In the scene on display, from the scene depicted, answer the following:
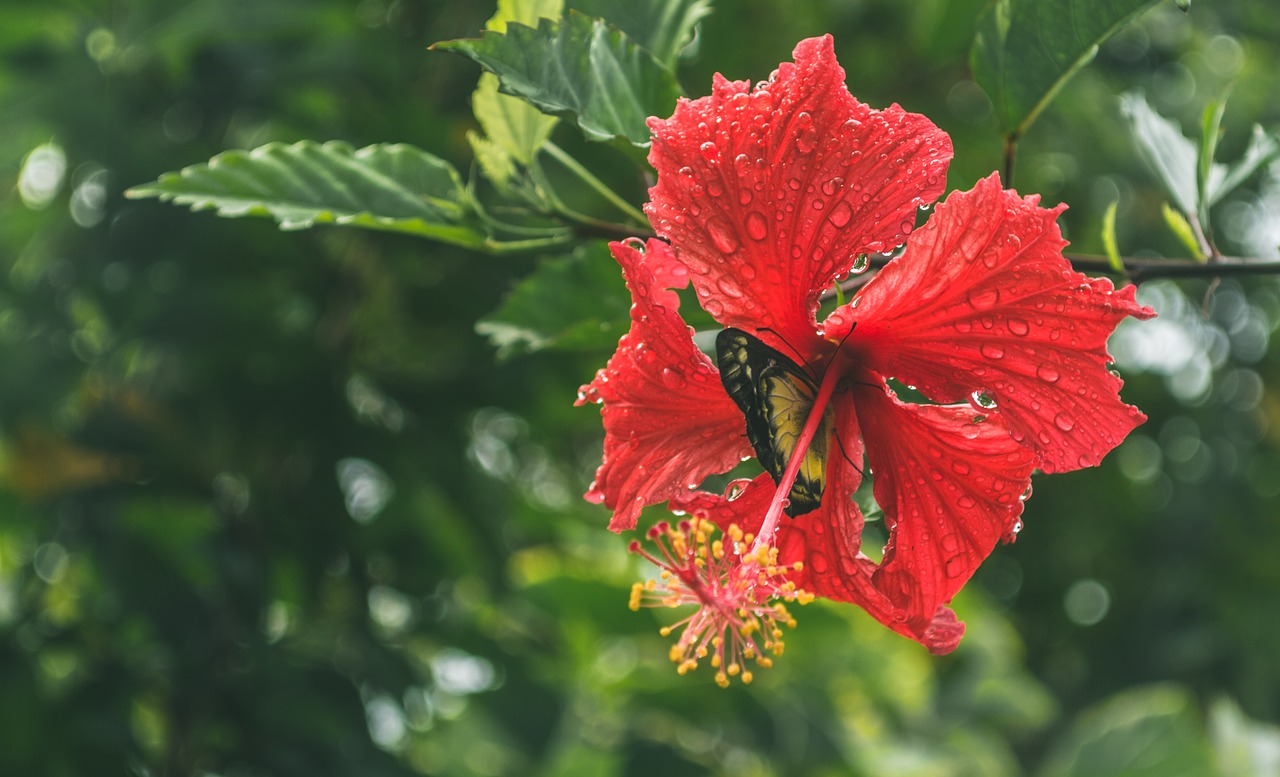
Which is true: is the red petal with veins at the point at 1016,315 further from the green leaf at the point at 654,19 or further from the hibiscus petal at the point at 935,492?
the green leaf at the point at 654,19

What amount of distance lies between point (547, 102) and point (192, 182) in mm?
399

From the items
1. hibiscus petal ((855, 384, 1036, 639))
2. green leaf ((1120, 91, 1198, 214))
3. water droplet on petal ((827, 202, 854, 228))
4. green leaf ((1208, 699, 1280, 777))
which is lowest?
green leaf ((1208, 699, 1280, 777))

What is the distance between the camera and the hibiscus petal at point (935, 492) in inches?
36.6

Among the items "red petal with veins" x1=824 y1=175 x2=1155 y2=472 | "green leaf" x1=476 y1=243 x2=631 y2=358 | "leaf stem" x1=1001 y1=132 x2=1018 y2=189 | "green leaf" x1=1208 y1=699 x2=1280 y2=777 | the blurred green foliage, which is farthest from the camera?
"green leaf" x1=1208 y1=699 x2=1280 y2=777

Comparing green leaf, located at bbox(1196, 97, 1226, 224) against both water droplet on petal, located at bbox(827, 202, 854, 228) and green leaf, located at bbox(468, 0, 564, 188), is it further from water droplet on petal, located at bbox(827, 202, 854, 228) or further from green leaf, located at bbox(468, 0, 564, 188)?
green leaf, located at bbox(468, 0, 564, 188)

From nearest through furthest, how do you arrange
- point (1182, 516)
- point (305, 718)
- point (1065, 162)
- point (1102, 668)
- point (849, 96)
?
point (849, 96) → point (305, 718) → point (1065, 162) → point (1182, 516) → point (1102, 668)

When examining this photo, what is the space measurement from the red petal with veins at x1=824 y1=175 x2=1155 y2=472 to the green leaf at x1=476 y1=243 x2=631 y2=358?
345 millimetres

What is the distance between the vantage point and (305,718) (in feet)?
7.45

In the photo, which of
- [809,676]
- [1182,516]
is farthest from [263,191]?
[1182,516]

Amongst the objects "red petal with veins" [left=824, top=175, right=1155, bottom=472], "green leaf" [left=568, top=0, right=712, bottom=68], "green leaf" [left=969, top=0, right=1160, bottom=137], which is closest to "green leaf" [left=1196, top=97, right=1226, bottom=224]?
"green leaf" [left=969, top=0, right=1160, bottom=137]

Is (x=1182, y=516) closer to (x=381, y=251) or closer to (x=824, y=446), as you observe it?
(x=381, y=251)

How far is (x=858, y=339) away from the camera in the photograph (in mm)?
949

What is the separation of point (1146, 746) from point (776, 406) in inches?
127

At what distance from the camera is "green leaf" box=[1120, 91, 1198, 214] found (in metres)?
1.25
